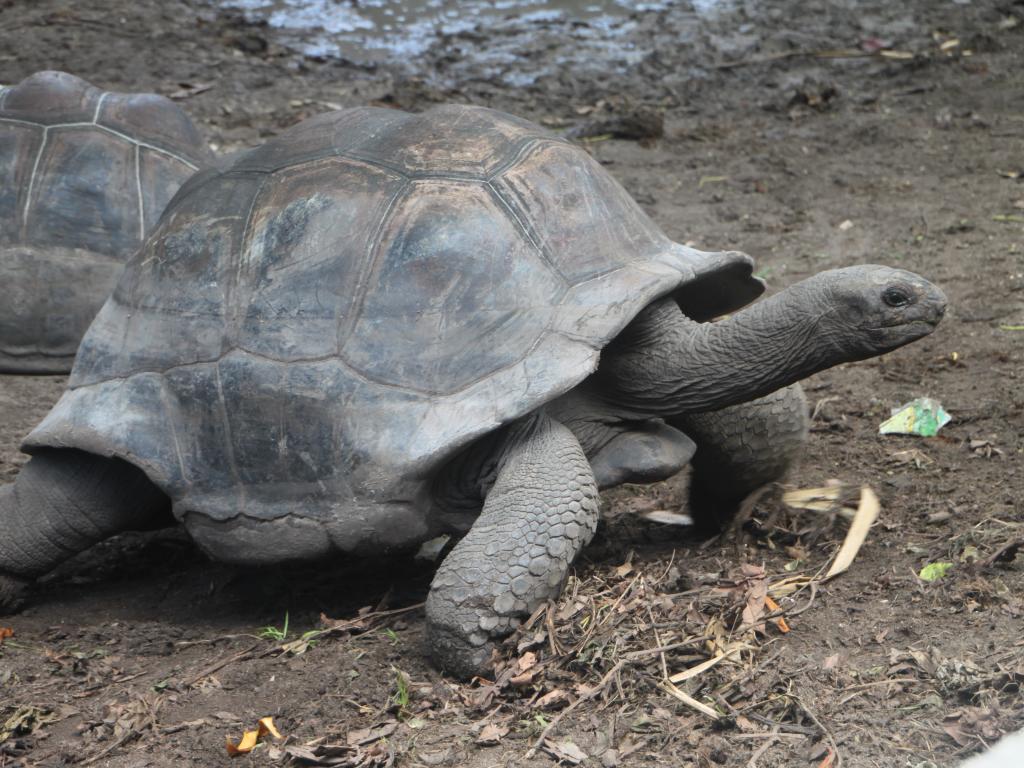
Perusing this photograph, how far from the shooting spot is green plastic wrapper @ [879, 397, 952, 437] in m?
4.71

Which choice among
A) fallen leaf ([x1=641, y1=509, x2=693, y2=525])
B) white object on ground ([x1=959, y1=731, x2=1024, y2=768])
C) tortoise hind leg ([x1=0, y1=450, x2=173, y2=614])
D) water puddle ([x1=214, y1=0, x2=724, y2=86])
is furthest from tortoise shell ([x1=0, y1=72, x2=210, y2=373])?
white object on ground ([x1=959, y1=731, x2=1024, y2=768])

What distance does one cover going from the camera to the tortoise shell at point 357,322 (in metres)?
3.46

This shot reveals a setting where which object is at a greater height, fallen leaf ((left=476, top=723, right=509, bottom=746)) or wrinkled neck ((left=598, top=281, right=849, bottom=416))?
wrinkled neck ((left=598, top=281, right=849, bottom=416))

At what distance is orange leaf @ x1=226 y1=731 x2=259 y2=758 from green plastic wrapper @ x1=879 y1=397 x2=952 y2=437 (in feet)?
9.19

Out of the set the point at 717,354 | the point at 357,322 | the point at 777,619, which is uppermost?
the point at 357,322

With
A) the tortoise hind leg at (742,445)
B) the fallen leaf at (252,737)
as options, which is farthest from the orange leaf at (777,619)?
the fallen leaf at (252,737)

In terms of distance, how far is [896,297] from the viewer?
11.3 feet

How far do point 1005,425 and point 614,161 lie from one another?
3910 millimetres

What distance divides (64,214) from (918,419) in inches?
155

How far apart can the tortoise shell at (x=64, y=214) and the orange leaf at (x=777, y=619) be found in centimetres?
360

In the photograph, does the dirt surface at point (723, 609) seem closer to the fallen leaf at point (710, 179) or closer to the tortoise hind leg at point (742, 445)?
the fallen leaf at point (710, 179)

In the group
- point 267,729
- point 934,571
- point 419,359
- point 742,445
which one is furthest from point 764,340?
point 267,729

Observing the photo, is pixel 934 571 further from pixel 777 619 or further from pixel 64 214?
pixel 64 214

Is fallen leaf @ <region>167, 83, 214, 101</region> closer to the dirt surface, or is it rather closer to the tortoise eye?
the dirt surface
